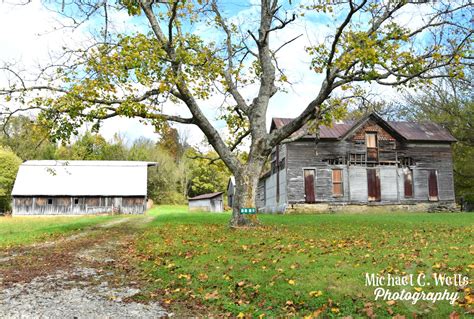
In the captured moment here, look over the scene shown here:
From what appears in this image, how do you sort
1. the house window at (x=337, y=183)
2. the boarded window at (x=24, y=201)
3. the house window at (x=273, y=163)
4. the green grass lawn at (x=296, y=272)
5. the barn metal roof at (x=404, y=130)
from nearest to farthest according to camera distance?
the green grass lawn at (x=296, y=272), the house window at (x=337, y=183), the barn metal roof at (x=404, y=130), the house window at (x=273, y=163), the boarded window at (x=24, y=201)

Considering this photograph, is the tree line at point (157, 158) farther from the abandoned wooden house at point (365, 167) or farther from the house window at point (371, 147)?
A: the house window at point (371, 147)

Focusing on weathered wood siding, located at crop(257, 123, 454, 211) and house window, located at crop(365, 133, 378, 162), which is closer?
weathered wood siding, located at crop(257, 123, 454, 211)

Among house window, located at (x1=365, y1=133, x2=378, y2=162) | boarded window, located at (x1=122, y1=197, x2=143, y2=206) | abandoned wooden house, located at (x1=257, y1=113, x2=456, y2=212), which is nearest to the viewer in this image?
abandoned wooden house, located at (x1=257, y1=113, x2=456, y2=212)

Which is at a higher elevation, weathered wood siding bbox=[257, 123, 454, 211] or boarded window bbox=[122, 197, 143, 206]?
weathered wood siding bbox=[257, 123, 454, 211]

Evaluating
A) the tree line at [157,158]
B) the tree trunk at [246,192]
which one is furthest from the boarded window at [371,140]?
the tree line at [157,158]

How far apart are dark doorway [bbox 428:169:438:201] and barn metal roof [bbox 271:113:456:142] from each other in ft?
9.56

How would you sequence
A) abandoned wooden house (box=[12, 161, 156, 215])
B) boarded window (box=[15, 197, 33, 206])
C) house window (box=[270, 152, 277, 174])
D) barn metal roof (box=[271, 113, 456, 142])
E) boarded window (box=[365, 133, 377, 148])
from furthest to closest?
abandoned wooden house (box=[12, 161, 156, 215]), boarded window (box=[15, 197, 33, 206]), house window (box=[270, 152, 277, 174]), boarded window (box=[365, 133, 377, 148]), barn metal roof (box=[271, 113, 456, 142])

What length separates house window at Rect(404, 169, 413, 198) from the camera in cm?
3325

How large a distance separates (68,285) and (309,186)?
85.2 ft

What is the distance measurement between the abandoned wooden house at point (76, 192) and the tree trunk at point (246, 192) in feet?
104

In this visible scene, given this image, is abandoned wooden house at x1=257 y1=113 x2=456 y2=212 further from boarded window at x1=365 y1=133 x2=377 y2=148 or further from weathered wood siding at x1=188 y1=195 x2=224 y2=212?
weathered wood siding at x1=188 y1=195 x2=224 y2=212

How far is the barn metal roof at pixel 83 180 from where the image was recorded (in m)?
45.6

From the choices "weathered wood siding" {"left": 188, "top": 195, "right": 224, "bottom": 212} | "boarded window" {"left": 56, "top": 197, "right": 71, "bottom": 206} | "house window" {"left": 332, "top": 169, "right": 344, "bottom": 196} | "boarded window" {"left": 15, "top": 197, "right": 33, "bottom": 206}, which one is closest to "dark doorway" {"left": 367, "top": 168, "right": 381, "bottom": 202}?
"house window" {"left": 332, "top": 169, "right": 344, "bottom": 196}

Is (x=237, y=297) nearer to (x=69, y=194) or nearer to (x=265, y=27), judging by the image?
(x=265, y=27)
